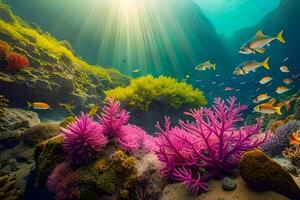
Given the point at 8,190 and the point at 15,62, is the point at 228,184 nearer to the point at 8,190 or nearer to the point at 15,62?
the point at 8,190

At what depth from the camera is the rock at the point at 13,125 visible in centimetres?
638

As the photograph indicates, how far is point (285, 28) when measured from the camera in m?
30.5

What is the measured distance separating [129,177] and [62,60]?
30.4ft

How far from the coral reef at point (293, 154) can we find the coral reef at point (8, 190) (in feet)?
16.4

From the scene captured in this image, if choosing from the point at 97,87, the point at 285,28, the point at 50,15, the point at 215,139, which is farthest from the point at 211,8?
the point at 215,139

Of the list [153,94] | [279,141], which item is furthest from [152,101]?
[279,141]

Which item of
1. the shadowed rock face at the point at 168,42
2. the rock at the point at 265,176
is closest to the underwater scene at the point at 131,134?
the rock at the point at 265,176

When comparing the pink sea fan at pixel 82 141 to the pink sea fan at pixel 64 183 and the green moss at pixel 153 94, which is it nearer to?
the pink sea fan at pixel 64 183

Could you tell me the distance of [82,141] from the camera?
384 cm

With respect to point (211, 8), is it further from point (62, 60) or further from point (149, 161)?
point (149, 161)

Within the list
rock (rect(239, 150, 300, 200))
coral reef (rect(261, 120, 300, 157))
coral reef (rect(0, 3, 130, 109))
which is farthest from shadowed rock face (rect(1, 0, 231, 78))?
rock (rect(239, 150, 300, 200))

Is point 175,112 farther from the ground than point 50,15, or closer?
closer

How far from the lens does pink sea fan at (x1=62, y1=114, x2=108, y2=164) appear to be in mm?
3817

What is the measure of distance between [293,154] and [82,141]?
3.45 meters
